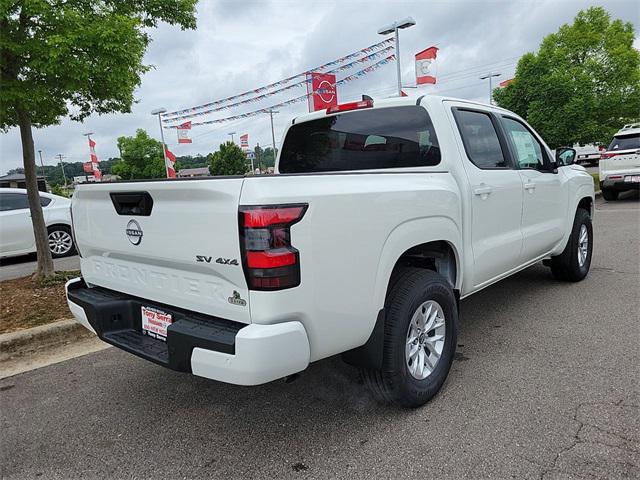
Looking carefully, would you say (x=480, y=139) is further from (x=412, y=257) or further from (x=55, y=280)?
(x=55, y=280)

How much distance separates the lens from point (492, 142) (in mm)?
3879

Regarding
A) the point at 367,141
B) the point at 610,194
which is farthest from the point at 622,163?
the point at 367,141

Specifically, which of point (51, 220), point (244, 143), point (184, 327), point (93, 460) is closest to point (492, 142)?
point (184, 327)

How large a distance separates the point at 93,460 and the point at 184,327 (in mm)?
943

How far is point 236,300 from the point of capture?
218 centimetres

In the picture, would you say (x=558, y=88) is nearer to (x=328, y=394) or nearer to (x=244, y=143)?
(x=328, y=394)

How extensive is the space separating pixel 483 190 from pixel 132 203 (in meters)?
2.36

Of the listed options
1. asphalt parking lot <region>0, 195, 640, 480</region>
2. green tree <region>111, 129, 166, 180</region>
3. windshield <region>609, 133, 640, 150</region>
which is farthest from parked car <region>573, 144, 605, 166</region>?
green tree <region>111, 129, 166, 180</region>

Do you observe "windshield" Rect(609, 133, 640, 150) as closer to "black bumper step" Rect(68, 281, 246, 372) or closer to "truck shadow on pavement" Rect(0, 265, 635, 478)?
"truck shadow on pavement" Rect(0, 265, 635, 478)

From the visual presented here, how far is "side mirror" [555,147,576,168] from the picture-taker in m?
4.77

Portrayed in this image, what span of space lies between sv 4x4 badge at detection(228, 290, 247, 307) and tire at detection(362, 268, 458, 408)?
862 millimetres

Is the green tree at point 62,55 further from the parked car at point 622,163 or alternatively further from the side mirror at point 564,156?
the parked car at point 622,163

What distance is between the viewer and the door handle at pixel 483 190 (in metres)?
3.36

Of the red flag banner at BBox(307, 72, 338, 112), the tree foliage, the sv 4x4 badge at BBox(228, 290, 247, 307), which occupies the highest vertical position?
the red flag banner at BBox(307, 72, 338, 112)
